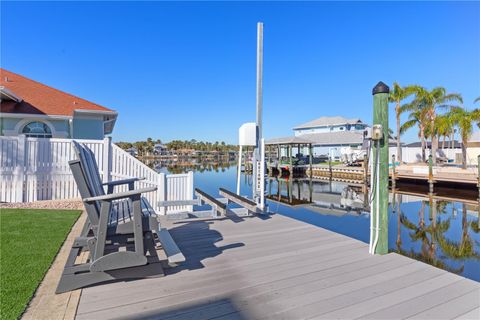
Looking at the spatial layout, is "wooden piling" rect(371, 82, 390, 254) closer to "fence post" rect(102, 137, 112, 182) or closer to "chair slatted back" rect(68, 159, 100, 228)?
"chair slatted back" rect(68, 159, 100, 228)

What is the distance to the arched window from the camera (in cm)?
1110

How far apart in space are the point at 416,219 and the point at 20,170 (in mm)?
12093

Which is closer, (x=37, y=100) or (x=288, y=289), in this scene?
(x=288, y=289)

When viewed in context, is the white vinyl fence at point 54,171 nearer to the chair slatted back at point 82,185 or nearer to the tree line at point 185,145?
the chair slatted back at point 82,185

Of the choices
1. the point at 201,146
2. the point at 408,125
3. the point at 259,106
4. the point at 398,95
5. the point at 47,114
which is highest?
the point at 398,95

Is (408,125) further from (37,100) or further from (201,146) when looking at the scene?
(201,146)

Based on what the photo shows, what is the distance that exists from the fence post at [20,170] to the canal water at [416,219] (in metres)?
8.19

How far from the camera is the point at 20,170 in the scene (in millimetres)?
7039

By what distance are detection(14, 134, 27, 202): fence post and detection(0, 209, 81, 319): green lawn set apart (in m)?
1.45

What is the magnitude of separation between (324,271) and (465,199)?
14.0m

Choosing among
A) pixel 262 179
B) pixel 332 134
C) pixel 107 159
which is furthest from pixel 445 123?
pixel 107 159

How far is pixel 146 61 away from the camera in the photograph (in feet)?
64.8

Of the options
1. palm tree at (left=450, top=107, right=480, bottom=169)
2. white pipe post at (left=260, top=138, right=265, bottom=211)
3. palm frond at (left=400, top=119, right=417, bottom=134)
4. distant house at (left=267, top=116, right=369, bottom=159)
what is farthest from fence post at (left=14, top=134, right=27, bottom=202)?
palm frond at (left=400, top=119, right=417, bottom=134)

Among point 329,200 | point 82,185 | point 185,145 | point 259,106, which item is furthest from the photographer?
point 185,145
